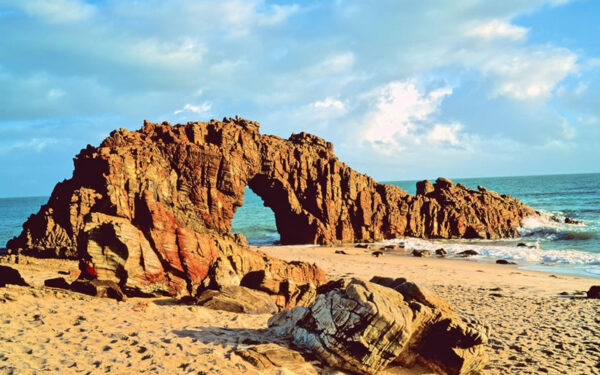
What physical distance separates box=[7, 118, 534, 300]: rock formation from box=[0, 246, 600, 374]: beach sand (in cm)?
195

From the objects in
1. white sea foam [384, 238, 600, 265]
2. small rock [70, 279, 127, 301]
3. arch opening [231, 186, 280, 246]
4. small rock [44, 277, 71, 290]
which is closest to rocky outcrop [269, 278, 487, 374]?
small rock [70, 279, 127, 301]

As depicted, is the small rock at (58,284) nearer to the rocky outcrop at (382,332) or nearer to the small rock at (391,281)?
the rocky outcrop at (382,332)

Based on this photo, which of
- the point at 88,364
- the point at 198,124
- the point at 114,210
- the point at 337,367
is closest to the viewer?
the point at 88,364

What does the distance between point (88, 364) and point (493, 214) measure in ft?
158

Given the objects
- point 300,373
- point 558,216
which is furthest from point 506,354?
point 558,216

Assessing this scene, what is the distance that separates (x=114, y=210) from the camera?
1705 cm

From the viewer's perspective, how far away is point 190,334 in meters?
9.07

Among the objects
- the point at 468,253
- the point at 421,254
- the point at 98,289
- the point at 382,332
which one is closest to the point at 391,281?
the point at 382,332

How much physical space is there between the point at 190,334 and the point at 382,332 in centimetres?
454

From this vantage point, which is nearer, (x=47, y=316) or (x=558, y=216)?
(x=47, y=316)

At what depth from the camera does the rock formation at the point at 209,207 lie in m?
13.9

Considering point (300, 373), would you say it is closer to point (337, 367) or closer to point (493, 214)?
point (337, 367)

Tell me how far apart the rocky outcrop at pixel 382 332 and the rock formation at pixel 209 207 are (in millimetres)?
5553

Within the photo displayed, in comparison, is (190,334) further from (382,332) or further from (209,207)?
(209,207)
